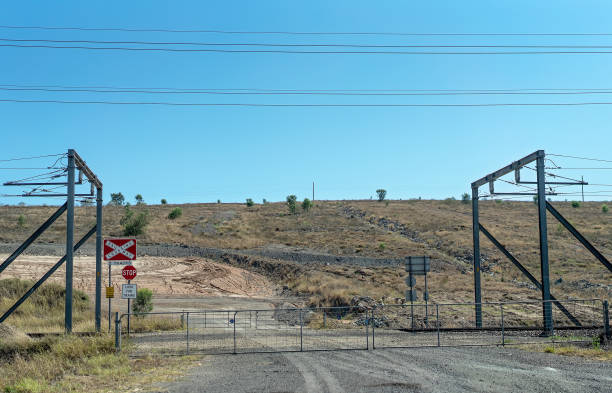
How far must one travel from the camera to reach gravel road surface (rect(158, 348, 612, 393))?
38.3 ft

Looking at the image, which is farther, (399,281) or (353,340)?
(399,281)

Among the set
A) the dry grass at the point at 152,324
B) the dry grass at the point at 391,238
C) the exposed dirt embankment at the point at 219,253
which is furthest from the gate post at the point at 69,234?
the exposed dirt embankment at the point at 219,253

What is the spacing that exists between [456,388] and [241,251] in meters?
47.2

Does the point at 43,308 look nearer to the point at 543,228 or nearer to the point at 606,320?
the point at 543,228

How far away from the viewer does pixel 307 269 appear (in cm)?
5016

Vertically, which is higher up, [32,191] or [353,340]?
[32,191]

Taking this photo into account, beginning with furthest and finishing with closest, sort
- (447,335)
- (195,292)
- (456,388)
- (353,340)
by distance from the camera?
(195,292) → (447,335) → (353,340) → (456,388)

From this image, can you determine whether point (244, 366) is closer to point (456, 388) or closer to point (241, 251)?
point (456, 388)

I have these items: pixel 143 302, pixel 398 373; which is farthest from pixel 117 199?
pixel 398 373

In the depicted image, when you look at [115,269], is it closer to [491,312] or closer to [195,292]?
[195,292]

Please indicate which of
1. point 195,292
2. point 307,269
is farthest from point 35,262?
point 307,269

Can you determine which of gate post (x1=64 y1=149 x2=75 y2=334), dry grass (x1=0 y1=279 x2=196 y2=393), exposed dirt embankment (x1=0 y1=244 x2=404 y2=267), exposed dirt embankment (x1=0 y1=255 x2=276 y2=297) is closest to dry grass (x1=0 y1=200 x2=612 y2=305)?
exposed dirt embankment (x1=0 y1=244 x2=404 y2=267)

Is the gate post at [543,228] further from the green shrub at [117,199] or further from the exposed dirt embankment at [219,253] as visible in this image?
the green shrub at [117,199]

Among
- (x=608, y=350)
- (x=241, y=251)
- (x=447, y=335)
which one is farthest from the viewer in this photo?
(x=241, y=251)
